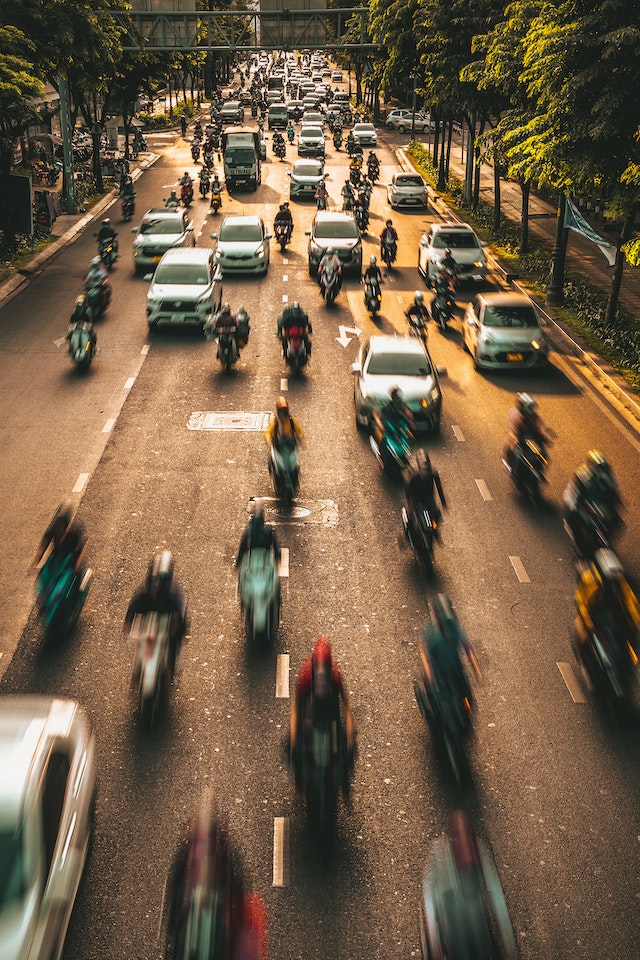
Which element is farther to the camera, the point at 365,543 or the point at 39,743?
the point at 365,543

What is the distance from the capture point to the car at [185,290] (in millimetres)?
23734

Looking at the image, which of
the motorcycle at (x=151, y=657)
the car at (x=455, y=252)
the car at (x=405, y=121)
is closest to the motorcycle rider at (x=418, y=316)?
the car at (x=455, y=252)

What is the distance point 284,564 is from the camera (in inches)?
504

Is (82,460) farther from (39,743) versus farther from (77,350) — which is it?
(39,743)

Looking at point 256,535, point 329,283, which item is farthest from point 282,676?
point 329,283

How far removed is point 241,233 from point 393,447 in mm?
18104

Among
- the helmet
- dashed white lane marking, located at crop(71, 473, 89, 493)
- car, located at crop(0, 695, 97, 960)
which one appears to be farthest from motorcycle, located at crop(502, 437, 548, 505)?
car, located at crop(0, 695, 97, 960)

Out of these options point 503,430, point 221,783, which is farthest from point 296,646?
point 503,430

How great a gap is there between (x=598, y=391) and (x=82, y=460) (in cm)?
1064

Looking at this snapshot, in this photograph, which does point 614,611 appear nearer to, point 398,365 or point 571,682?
point 571,682

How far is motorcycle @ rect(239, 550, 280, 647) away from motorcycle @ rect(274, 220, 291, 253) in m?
26.3

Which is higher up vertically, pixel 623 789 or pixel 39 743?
pixel 39 743

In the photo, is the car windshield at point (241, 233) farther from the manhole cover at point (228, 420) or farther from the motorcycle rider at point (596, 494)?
the motorcycle rider at point (596, 494)

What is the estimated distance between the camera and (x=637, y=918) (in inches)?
290
